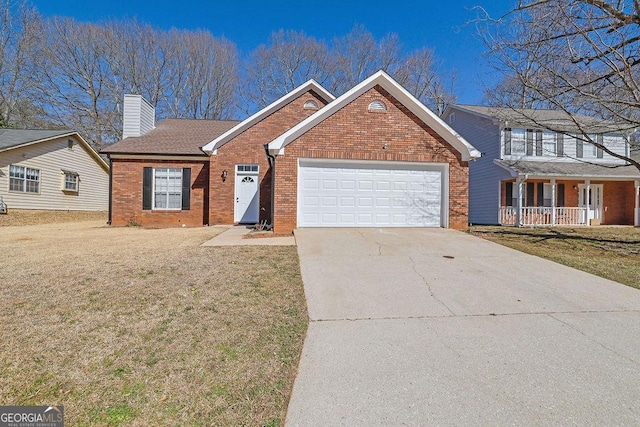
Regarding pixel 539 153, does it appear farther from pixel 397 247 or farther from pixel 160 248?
pixel 160 248

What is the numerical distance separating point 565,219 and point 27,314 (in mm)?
20597

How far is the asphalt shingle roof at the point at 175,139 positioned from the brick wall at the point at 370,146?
575cm

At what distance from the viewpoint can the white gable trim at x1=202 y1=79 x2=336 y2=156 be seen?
42.1ft

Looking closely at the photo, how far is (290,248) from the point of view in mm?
7422

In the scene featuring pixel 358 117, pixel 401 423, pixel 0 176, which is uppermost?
pixel 358 117

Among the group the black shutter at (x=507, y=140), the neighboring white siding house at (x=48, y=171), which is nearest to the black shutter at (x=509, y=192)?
the black shutter at (x=507, y=140)

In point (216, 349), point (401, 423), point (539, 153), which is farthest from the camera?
point (539, 153)

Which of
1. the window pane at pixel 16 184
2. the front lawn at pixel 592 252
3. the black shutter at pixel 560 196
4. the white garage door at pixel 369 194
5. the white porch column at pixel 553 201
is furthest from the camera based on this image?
the black shutter at pixel 560 196

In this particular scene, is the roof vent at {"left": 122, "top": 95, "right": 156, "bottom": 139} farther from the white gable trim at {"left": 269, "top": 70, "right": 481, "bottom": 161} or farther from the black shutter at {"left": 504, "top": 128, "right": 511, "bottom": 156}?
the black shutter at {"left": 504, "top": 128, "right": 511, "bottom": 156}

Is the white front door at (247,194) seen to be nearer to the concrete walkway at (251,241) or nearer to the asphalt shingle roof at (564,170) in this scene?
the concrete walkway at (251,241)

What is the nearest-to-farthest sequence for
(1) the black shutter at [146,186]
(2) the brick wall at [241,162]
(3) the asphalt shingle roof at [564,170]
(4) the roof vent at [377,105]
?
(4) the roof vent at [377,105]
(2) the brick wall at [241,162]
(1) the black shutter at [146,186]
(3) the asphalt shingle roof at [564,170]

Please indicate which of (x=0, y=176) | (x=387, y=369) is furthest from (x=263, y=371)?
(x=0, y=176)

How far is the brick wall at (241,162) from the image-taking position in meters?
13.1

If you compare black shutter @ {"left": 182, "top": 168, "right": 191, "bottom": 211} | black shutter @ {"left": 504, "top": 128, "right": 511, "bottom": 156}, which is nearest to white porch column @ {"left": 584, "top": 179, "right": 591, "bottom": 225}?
black shutter @ {"left": 504, "top": 128, "right": 511, "bottom": 156}
